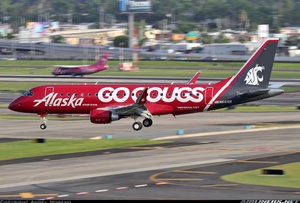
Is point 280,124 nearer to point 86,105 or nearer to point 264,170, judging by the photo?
point 86,105


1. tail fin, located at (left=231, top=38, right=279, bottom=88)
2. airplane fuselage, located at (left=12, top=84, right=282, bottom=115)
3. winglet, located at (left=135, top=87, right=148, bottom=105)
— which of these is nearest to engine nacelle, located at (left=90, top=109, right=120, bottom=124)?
airplane fuselage, located at (left=12, top=84, right=282, bottom=115)

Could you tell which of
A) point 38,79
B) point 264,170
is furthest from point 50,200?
point 38,79

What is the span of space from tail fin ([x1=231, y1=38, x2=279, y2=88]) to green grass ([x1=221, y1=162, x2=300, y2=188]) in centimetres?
2072

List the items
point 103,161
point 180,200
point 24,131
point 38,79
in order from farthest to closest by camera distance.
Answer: point 38,79 → point 24,131 → point 103,161 → point 180,200

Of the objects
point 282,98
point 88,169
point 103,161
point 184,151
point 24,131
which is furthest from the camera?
point 282,98

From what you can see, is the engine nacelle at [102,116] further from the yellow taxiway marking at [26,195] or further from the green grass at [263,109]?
the yellow taxiway marking at [26,195]

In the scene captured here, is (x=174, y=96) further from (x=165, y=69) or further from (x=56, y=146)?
(x=165, y=69)

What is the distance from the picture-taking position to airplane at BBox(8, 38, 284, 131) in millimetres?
59750

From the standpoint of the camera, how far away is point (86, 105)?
204 feet

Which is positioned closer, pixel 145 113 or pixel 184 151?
pixel 184 151

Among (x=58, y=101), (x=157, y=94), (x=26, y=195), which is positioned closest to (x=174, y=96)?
(x=157, y=94)

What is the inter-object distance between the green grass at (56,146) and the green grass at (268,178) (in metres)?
14.2

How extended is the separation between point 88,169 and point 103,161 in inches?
129

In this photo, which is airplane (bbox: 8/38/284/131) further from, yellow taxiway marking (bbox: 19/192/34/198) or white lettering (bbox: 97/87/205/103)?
yellow taxiway marking (bbox: 19/192/34/198)
